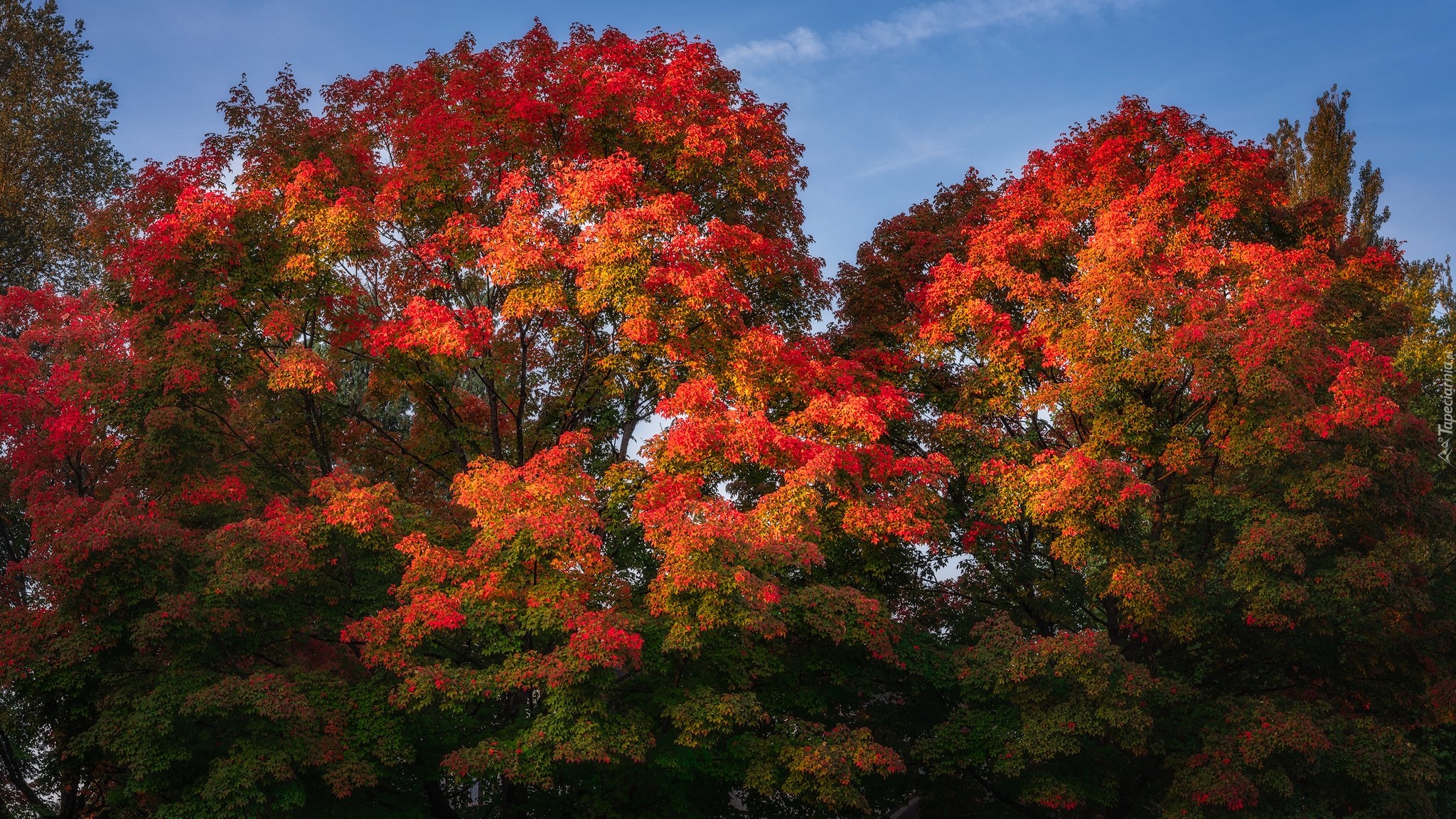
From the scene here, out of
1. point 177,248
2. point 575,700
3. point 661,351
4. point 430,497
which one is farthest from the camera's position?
point 430,497

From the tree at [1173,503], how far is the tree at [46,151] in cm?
1718

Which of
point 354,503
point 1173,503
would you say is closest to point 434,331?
point 354,503

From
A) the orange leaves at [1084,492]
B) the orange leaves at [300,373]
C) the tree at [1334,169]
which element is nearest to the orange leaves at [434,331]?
the orange leaves at [300,373]

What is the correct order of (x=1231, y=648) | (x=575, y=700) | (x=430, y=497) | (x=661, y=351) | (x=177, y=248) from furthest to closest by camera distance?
(x=430, y=497) < (x=1231, y=648) < (x=661, y=351) < (x=177, y=248) < (x=575, y=700)

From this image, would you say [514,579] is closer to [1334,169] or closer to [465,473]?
[465,473]

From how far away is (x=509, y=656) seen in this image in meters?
14.2

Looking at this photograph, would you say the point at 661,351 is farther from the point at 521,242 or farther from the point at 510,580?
the point at 510,580

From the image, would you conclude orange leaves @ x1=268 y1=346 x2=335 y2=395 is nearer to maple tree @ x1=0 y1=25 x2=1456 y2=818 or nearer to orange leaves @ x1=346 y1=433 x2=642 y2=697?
maple tree @ x1=0 y1=25 x2=1456 y2=818

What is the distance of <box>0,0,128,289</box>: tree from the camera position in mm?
23344

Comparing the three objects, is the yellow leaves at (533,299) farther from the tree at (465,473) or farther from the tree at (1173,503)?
the tree at (1173,503)

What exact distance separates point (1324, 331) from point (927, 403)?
6825 mm

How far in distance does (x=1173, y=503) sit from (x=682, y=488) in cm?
934

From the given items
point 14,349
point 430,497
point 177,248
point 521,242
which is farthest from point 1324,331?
point 14,349

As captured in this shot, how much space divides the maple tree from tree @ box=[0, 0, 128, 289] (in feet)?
12.5
